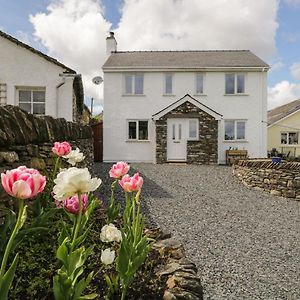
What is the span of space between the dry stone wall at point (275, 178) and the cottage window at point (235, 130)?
776cm

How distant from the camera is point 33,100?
12.6 meters

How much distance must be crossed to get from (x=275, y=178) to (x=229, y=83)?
1025 cm

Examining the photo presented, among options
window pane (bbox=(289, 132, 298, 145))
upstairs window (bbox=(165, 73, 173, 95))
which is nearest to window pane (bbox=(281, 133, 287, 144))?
window pane (bbox=(289, 132, 298, 145))

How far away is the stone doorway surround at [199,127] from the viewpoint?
17.7 m

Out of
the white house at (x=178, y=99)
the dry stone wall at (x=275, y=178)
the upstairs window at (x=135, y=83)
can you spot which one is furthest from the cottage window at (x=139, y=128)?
the dry stone wall at (x=275, y=178)

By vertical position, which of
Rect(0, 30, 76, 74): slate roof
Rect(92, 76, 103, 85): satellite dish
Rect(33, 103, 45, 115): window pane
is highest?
Rect(92, 76, 103, 85): satellite dish

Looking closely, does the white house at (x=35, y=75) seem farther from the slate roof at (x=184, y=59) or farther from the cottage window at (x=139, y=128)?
the cottage window at (x=139, y=128)

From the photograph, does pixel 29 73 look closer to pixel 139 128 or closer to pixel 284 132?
pixel 139 128

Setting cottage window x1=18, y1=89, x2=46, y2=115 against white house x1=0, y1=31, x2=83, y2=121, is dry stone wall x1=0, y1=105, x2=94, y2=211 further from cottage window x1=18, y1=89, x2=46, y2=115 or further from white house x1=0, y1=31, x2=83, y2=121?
cottage window x1=18, y1=89, x2=46, y2=115

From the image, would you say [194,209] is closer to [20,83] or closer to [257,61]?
[20,83]

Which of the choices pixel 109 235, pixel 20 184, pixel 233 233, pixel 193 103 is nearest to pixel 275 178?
pixel 233 233

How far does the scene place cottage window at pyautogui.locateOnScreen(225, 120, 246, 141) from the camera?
18844mm

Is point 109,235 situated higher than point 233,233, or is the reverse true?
point 109,235

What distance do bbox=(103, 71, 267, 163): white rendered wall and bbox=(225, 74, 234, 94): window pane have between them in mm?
250
